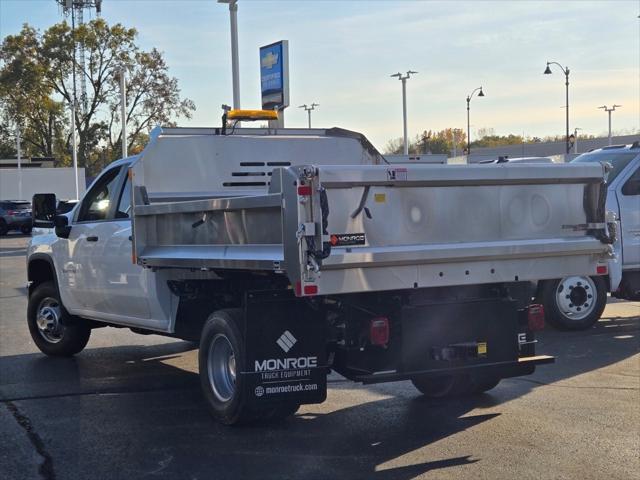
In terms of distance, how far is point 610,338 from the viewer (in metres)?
10.2

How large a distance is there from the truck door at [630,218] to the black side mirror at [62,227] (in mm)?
7112

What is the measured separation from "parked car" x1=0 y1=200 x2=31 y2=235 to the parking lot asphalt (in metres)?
33.5

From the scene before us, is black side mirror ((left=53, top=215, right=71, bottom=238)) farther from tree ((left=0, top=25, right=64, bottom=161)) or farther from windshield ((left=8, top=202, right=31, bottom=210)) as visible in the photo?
tree ((left=0, top=25, right=64, bottom=161))

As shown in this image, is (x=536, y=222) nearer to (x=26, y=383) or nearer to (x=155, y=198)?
(x=155, y=198)

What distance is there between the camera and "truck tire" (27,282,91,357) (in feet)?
30.8

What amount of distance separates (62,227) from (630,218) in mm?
7400

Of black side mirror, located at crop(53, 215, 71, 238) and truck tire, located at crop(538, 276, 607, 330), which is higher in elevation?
black side mirror, located at crop(53, 215, 71, 238)

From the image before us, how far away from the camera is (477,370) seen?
5.97m

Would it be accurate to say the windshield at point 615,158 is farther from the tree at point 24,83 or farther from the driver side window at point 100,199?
the tree at point 24,83

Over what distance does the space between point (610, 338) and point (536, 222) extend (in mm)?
4777

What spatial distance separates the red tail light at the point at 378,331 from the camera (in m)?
5.64

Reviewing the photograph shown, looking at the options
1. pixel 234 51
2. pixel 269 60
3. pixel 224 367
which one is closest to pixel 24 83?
pixel 269 60

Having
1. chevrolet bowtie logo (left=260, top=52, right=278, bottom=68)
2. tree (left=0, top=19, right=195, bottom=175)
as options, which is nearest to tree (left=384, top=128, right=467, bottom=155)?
tree (left=0, top=19, right=195, bottom=175)

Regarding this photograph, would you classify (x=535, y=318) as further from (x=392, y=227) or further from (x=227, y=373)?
(x=227, y=373)
